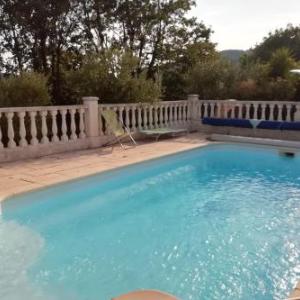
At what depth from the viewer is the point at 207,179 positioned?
7.35 m

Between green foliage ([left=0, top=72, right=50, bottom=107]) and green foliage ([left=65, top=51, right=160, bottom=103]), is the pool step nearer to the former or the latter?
green foliage ([left=65, top=51, right=160, bottom=103])

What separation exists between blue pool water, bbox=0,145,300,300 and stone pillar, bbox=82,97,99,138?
85.9 inches

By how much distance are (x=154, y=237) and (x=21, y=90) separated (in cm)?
549

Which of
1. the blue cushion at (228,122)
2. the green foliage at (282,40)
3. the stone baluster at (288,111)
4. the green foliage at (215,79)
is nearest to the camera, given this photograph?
the stone baluster at (288,111)

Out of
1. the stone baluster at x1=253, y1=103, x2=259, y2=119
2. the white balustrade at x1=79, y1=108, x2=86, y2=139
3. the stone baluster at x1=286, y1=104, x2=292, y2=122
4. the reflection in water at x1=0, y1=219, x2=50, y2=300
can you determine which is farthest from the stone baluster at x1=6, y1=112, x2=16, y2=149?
the stone baluster at x1=286, y1=104, x2=292, y2=122

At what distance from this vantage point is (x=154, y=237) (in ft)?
15.0

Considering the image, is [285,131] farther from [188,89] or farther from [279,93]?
[188,89]

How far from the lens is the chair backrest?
908 cm

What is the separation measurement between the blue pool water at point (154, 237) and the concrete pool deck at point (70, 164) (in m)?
0.21

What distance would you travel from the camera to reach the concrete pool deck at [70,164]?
592 cm

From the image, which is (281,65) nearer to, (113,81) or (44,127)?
(113,81)

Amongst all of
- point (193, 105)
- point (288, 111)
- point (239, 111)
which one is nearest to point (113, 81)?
point (193, 105)

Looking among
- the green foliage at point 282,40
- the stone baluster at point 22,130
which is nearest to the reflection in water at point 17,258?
the stone baluster at point 22,130

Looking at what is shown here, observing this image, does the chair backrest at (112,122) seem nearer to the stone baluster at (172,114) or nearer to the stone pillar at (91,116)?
the stone pillar at (91,116)
